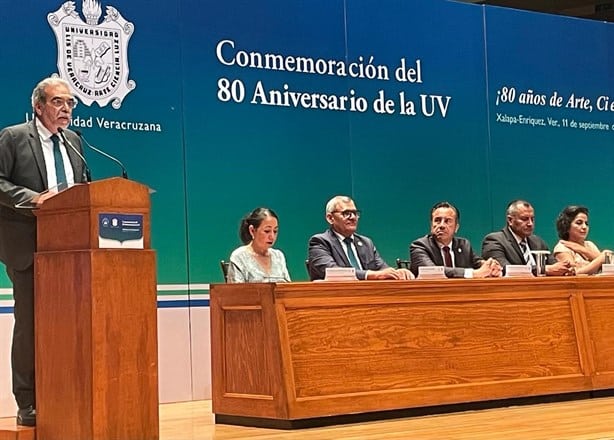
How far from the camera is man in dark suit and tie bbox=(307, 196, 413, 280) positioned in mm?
6652

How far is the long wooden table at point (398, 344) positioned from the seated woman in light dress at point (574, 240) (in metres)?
1.03

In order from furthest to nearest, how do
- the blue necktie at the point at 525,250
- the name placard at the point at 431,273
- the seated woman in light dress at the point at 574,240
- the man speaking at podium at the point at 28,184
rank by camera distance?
the seated woman in light dress at the point at 574,240 < the blue necktie at the point at 525,250 < the name placard at the point at 431,273 < the man speaking at podium at the point at 28,184

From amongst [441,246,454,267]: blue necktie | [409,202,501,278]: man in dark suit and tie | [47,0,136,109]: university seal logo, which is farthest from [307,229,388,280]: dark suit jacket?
[47,0,136,109]: university seal logo

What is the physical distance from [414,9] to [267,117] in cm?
150

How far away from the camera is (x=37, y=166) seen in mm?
4902

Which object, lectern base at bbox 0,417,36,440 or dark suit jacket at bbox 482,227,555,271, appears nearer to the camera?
lectern base at bbox 0,417,36,440

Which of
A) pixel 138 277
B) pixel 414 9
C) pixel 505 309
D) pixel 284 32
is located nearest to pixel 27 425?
pixel 138 277

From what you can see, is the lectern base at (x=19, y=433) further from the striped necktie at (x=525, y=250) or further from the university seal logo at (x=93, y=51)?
the striped necktie at (x=525, y=250)

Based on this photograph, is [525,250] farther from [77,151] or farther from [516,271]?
[77,151]

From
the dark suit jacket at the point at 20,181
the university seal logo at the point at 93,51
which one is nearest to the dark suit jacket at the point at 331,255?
the university seal logo at the point at 93,51

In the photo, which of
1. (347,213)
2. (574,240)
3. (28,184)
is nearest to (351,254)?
(347,213)

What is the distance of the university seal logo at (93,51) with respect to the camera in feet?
22.4

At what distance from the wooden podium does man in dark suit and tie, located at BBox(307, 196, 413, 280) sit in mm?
2254

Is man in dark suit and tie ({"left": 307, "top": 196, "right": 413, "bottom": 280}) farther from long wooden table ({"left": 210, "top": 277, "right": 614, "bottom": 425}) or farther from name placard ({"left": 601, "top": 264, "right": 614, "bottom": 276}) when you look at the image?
name placard ({"left": 601, "top": 264, "right": 614, "bottom": 276})
